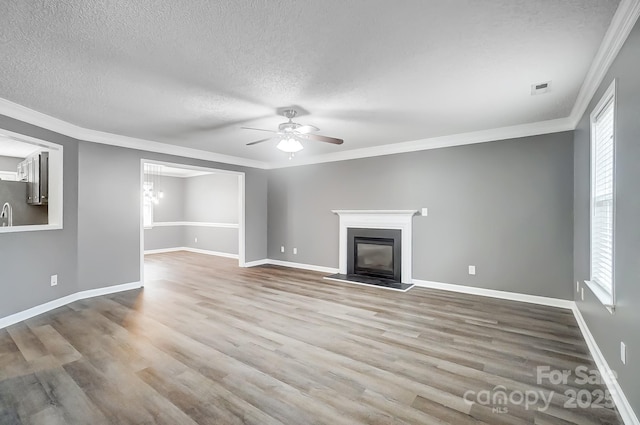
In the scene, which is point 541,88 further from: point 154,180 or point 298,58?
point 154,180

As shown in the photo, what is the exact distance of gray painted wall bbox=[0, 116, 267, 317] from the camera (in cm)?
340

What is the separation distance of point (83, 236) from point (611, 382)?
607cm

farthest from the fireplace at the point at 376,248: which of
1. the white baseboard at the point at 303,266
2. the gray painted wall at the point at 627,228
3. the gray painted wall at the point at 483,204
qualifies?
the gray painted wall at the point at 627,228

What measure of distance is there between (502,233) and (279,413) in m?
3.94

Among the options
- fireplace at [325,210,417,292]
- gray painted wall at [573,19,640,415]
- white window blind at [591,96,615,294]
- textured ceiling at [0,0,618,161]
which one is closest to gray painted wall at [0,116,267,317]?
textured ceiling at [0,0,618,161]

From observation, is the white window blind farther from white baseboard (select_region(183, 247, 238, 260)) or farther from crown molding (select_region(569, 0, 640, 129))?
white baseboard (select_region(183, 247, 238, 260))

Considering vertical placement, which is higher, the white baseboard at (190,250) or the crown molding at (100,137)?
the crown molding at (100,137)

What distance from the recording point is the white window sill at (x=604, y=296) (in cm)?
204

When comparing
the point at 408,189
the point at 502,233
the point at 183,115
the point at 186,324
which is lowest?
the point at 186,324

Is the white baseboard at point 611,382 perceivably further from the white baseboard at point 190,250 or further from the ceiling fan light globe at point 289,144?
the white baseboard at point 190,250

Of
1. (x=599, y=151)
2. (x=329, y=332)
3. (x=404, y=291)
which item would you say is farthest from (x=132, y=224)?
(x=599, y=151)

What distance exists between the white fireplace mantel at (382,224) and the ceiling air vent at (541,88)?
→ 2.42m

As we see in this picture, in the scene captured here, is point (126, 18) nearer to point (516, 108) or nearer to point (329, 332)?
point (329, 332)

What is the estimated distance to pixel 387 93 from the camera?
9.73ft
